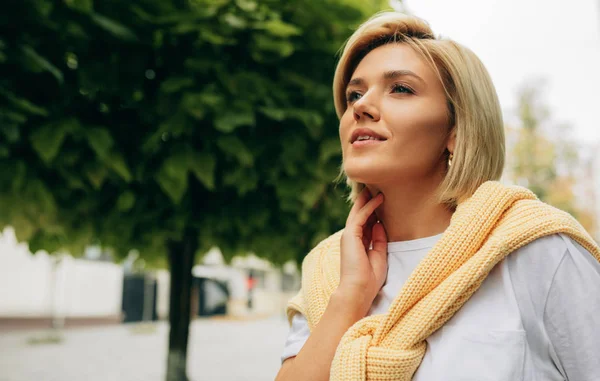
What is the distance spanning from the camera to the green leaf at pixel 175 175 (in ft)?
7.84

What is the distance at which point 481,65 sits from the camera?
5.19ft

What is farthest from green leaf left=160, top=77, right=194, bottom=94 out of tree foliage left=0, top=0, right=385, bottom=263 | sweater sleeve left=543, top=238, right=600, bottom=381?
sweater sleeve left=543, top=238, right=600, bottom=381

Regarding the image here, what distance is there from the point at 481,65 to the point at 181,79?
52.5 inches

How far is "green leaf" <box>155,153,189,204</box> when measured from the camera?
7.84 ft

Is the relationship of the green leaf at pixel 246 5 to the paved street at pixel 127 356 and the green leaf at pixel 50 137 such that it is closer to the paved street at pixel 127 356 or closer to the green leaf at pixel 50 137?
the green leaf at pixel 50 137

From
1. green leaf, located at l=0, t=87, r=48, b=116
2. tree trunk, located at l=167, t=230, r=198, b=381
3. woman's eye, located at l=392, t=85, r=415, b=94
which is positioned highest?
green leaf, located at l=0, t=87, r=48, b=116

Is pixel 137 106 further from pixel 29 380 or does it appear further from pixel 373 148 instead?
pixel 29 380

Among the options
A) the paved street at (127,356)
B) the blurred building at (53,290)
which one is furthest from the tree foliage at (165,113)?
the blurred building at (53,290)

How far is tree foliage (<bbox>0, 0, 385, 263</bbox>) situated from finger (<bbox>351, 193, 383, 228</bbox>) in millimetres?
856

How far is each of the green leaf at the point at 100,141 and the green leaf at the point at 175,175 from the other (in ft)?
0.82

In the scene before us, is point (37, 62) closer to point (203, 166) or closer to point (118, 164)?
point (118, 164)

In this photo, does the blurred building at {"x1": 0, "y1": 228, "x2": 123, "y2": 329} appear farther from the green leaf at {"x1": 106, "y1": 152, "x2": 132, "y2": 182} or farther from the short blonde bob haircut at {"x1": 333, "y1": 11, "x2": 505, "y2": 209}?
the short blonde bob haircut at {"x1": 333, "y1": 11, "x2": 505, "y2": 209}

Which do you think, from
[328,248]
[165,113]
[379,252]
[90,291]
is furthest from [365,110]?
[90,291]

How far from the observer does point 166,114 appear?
96.0 inches
